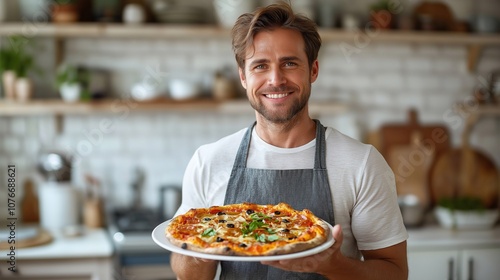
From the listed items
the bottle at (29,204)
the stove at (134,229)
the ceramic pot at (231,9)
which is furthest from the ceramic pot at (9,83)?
the ceramic pot at (231,9)

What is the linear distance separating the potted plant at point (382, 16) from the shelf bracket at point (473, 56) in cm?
67

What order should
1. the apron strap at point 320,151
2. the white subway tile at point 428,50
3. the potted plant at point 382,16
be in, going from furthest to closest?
the white subway tile at point 428,50, the potted plant at point 382,16, the apron strap at point 320,151

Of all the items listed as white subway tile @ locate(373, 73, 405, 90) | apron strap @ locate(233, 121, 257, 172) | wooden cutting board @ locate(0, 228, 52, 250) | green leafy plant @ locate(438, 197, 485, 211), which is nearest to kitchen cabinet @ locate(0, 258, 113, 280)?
wooden cutting board @ locate(0, 228, 52, 250)

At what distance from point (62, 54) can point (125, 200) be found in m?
1.05

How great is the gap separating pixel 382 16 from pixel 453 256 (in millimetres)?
1662

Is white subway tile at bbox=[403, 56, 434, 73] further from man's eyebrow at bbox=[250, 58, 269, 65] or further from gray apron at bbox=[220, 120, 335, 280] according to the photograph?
man's eyebrow at bbox=[250, 58, 269, 65]

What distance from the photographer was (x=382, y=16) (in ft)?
14.3

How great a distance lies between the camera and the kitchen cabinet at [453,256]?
12.3 feet

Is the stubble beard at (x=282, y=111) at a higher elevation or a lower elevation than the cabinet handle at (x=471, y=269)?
higher

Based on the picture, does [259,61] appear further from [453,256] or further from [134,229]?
[453,256]

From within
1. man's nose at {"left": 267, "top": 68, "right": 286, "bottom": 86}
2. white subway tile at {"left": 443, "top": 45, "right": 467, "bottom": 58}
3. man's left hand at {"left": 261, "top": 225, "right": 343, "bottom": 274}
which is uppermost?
man's nose at {"left": 267, "top": 68, "right": 286, "bottom": 86}

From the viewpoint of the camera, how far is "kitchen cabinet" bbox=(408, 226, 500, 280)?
373 centimetres

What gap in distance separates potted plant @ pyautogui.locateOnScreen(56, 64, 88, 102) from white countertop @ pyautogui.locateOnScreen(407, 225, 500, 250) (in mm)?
2200

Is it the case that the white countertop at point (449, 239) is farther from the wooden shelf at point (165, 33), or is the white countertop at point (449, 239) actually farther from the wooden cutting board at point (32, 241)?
the wooden cutting board at point (32, 241)
